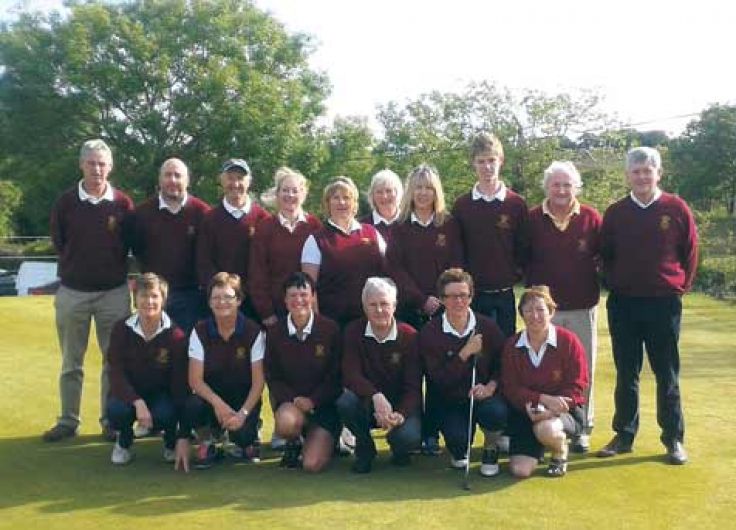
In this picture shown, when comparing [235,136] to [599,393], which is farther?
[235,136]

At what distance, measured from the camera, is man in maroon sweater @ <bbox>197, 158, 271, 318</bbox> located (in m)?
6.80

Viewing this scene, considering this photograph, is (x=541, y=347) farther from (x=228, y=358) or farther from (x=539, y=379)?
(x=228, y=358)

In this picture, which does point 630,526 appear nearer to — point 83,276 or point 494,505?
point 494,505

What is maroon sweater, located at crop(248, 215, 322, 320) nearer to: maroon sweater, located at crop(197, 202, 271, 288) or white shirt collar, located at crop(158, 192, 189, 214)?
maroon sweater, located at crop(197, 202, 271, 288)

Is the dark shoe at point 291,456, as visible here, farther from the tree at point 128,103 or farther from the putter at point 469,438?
the tree at point 128,103

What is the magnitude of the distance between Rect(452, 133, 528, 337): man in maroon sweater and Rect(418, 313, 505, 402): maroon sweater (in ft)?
1.42

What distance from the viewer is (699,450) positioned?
21.9 feet

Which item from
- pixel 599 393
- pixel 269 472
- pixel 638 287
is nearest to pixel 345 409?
pixel 269 472

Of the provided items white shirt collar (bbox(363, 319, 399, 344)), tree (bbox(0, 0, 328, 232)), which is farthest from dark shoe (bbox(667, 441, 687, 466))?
tree (bbox(0, 0, 328, 232))

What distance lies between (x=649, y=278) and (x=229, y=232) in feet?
10.3

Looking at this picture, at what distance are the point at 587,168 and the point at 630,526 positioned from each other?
128 feet

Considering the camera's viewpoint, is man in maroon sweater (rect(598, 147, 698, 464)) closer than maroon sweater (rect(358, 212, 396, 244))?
Yes

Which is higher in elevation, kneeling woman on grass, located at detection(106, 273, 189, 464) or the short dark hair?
the short dark hair

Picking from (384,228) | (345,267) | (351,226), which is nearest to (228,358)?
(345,267)
